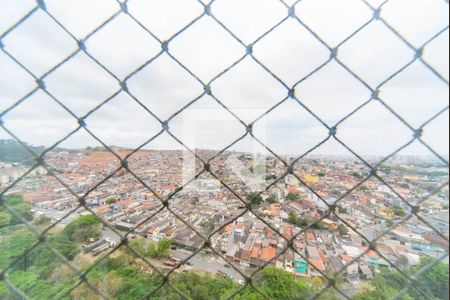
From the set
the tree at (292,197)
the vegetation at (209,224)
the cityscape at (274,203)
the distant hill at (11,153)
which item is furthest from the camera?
the tree at (292,197)

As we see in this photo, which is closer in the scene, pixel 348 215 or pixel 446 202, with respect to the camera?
pixel 446 202

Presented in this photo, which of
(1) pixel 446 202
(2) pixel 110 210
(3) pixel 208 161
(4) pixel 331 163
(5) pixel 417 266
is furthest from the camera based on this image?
(2) pixel 110 210

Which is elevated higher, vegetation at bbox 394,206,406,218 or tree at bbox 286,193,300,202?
vegetation at bbox 394,206,406,218

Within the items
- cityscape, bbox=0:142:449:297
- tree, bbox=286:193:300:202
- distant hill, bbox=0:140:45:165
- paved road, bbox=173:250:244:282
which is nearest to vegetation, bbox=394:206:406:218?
cityscape, bbox=0:142:449:297

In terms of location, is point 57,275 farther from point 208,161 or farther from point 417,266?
point 417,266

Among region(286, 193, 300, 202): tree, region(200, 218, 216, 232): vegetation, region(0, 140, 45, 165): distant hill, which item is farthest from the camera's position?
region(286, 193, 300, 202): tree

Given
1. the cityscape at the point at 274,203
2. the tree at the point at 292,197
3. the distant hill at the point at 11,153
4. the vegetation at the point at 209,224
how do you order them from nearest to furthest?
the cityscape at the point at 274,203 < the distant hill at the point at 11,153 < the vegetation at the point at 209,224 < the tree at the point at 292,197

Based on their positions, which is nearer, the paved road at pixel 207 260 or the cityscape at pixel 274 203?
the cityscape at pixel 274 203

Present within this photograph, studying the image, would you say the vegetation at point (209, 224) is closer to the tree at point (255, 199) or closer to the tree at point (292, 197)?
the tree at point (255, 199)

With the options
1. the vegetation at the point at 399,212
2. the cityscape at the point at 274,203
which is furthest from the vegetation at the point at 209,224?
the vegetation at the point at 399,212

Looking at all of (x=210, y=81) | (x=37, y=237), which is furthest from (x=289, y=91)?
(x=37, y=237)

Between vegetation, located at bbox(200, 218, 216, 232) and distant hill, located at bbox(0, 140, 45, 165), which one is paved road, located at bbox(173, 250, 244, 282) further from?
distant hill, located at bbox(0, 140, 45, 165)
